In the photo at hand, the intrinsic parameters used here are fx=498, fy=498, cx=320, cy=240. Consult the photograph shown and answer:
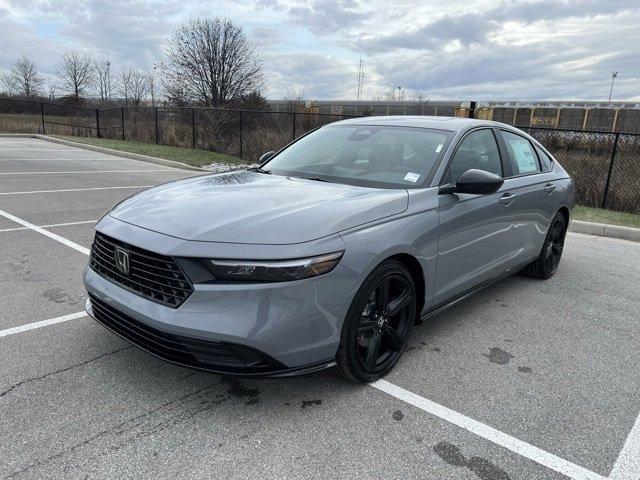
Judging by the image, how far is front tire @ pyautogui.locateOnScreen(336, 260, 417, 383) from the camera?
2.79m

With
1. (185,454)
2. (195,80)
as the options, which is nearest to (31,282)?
(185,454)

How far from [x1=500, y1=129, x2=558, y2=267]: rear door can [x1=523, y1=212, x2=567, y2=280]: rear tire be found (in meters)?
0.19

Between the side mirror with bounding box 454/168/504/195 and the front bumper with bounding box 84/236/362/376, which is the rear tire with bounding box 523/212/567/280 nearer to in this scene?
the side mirror with bounding box 454/168/504/195

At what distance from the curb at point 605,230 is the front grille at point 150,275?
7687 mm

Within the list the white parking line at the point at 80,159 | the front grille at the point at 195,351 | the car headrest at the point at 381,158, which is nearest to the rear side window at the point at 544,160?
the car headrest at the point at 381,158

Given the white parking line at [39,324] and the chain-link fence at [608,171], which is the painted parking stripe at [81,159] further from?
the chain-link fence at [608,171]

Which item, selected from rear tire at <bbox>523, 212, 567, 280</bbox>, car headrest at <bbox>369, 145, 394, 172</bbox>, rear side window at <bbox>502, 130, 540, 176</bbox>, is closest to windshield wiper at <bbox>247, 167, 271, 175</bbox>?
car headrest at <bbox>369, 145, 394, 172</bbox>

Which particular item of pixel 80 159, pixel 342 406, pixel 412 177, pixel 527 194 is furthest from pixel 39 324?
pixel 80 159

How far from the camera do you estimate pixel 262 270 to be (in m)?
2.42

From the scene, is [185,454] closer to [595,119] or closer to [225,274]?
[225,274]

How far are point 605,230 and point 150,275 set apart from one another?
7.85m

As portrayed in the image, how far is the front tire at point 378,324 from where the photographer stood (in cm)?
279

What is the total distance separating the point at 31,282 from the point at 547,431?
173 inches

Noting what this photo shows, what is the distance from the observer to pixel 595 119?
35.3 metres
